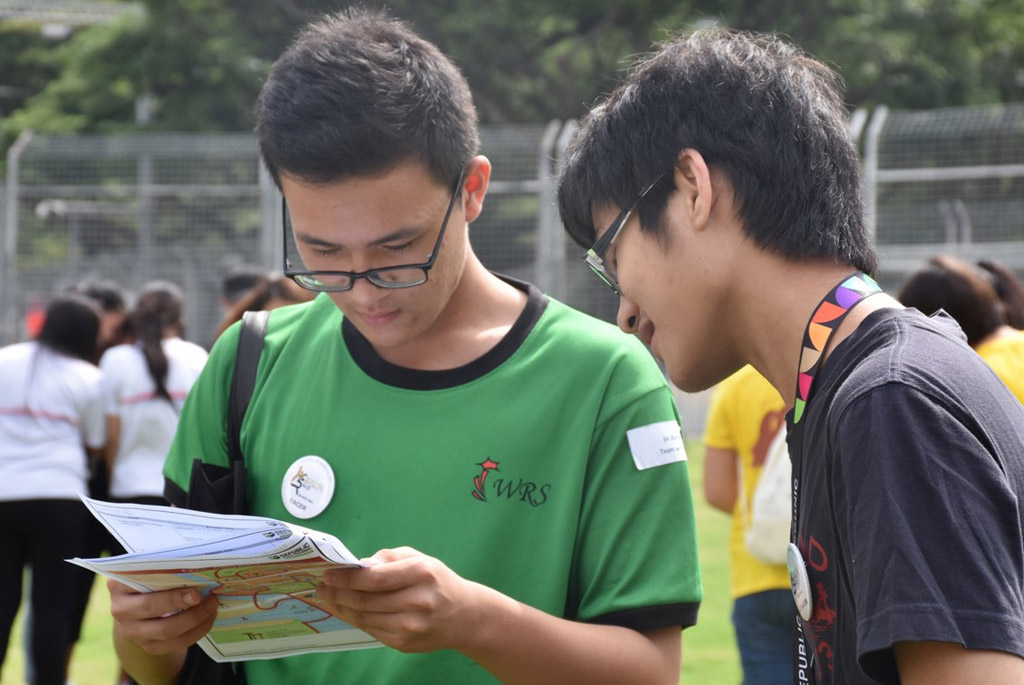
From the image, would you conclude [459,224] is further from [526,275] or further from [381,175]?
[526,275]

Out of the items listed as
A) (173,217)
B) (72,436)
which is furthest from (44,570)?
(173,217)

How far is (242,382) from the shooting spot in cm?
223

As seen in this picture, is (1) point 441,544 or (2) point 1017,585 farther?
(1) point 441,544

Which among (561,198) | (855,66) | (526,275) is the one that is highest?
(855,66)

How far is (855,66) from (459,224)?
2128 centimetres

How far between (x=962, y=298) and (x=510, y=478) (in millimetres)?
2690

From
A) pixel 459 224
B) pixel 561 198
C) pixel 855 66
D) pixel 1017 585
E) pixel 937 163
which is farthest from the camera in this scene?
pixel 855 66

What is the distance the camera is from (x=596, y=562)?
206 centimetres

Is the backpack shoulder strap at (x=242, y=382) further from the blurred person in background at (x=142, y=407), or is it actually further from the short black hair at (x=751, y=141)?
the blurred person in background at (x=142, y=407)

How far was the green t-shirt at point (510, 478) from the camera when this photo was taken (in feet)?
6.72

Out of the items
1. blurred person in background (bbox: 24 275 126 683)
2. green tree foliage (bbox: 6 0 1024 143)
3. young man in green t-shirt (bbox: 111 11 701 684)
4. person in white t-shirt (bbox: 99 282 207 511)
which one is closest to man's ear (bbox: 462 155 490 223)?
young man in green t-shirt (bbox: 111 11 701 684)

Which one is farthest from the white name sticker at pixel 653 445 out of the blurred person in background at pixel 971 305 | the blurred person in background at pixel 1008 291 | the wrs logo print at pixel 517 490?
the blurred person in background at pixel 1008 291

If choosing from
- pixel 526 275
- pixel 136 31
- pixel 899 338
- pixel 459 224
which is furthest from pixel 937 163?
pixel 136 31

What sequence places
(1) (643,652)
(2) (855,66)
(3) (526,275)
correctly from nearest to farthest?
(1) (643,652)
(3) (526,275)
(2) (855,66)
